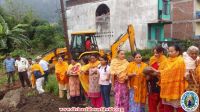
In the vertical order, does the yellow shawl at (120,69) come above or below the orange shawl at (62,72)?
above

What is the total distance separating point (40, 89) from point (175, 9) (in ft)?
77.2

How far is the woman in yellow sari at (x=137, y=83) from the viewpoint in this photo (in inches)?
Answer: 258

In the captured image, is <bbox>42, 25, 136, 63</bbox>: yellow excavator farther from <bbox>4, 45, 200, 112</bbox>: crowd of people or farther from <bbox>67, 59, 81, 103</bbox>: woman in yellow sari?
<bbox>67, 59, 81, 103</bbox>: woman in yellow sari

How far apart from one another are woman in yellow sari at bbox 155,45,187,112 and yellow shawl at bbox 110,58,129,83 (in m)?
1.17

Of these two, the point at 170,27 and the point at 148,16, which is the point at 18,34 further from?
the point at 170,27

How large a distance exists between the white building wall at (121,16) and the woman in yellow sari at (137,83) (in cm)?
2043

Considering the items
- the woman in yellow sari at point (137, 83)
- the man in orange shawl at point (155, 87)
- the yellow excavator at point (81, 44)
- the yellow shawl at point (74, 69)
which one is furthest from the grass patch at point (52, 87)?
the yellow excavator at point (81, 44)

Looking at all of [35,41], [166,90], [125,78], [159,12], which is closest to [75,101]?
[125,78]

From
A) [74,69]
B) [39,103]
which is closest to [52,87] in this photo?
[39,103]

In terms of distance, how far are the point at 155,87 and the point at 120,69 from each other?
0.95 m

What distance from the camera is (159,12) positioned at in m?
26.7

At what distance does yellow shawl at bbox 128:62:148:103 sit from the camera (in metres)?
6.55

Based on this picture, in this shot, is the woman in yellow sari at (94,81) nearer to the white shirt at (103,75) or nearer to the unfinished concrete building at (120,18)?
the white shirt at (103,75)

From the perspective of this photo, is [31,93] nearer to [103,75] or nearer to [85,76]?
[85,76]
